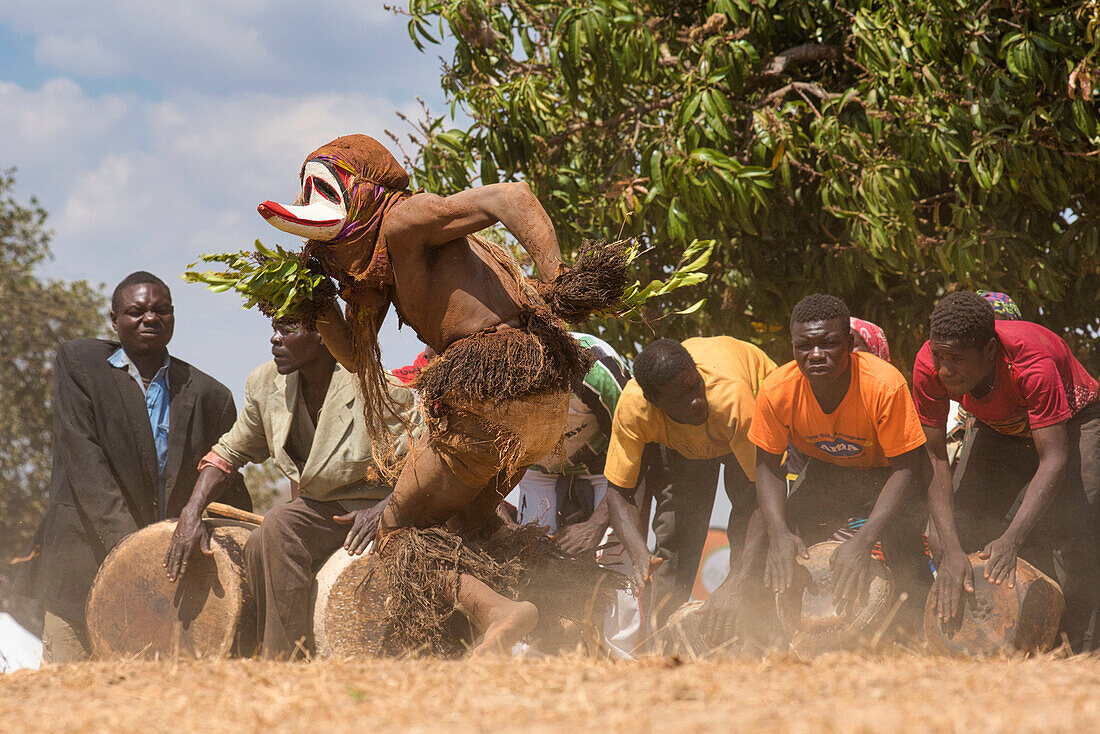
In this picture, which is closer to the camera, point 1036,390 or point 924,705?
point 924,705

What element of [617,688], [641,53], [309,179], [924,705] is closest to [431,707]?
[617,688]

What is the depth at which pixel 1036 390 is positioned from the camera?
432 centimetres

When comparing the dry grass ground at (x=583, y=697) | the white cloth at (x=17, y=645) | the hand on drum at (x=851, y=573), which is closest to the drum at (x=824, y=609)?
the hand on drum at (x=851, y=573)

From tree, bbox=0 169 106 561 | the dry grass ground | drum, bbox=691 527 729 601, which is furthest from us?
tree, bbox=0 169 106 561

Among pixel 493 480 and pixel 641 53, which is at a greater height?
pixel 641 53

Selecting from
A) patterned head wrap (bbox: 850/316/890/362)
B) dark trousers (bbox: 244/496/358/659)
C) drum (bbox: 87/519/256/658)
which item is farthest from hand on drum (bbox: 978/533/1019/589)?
drum (bbox: 87/519/256/658)

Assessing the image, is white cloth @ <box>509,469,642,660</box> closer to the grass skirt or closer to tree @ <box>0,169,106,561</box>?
the grass skirt

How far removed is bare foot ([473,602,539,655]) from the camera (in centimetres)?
352

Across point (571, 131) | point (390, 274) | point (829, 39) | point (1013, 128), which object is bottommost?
point (390, 274)

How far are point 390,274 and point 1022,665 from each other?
2.47 m

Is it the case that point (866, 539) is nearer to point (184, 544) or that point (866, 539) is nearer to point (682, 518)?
point (682, 518)

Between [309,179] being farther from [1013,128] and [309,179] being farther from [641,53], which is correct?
[1013,128]

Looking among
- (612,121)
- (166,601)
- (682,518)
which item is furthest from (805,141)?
(166,601)

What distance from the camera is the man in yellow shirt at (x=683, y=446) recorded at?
5.01 m
